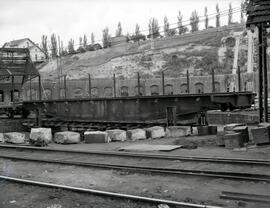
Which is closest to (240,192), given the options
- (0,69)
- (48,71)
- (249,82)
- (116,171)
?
(116,171)

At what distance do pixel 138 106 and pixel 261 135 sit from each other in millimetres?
7596

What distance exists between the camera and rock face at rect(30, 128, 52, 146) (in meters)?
16.7

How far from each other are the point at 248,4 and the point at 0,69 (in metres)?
21.3

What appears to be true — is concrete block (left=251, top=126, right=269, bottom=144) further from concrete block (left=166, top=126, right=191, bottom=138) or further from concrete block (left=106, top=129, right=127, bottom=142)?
concrete block (left=106, top=129, right=127, bottom=142)

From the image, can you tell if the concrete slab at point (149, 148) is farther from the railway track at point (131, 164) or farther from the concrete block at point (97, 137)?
the concrete block at point (97, 137)

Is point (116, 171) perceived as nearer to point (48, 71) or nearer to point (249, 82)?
point (249, 82)

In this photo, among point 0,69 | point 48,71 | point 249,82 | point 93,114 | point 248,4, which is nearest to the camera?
point 248,4

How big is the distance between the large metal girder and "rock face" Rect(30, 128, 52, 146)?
3487 mm

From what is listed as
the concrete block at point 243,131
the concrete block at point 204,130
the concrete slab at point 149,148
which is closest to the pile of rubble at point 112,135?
the concrete block at point 204,130

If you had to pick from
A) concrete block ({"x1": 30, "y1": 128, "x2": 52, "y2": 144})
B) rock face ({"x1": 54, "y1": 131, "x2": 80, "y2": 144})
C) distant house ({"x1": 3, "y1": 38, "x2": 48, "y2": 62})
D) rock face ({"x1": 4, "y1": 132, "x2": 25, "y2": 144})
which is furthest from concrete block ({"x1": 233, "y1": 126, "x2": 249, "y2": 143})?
distant house ({"x1": 3, "y1": 38, "x2": 48, "y2": 62})

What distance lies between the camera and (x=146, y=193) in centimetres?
742

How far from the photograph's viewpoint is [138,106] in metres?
18.9

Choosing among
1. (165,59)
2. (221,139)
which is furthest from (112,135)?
(165,59)

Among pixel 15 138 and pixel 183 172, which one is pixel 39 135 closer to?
pixel 15 138
